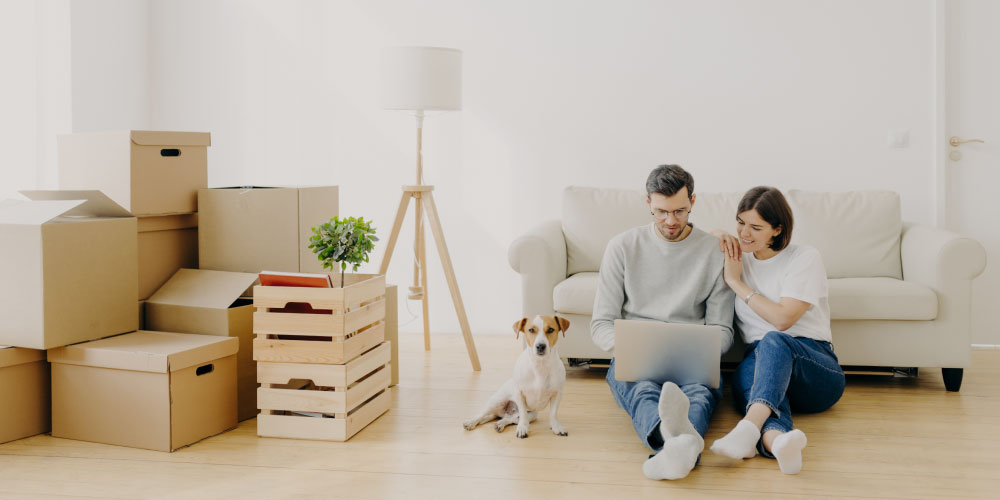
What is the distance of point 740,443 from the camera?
2.19 m

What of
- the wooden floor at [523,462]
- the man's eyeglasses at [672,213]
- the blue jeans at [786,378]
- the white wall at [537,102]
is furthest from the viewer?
the white wall at [537,102]

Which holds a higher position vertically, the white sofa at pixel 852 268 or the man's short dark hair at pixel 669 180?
the man's short dark hair at pixel 669 180

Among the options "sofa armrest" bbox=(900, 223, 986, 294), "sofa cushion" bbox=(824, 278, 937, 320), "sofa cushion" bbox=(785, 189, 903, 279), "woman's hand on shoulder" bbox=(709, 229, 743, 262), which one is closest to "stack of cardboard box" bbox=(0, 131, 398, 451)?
"woman's hand on shoulder" bbox=(709, 229, 743, 262)

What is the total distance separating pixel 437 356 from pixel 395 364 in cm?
54

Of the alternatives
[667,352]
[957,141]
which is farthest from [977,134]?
[667,352]

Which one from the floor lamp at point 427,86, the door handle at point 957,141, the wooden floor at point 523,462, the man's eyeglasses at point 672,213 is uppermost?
the floor lamp at point 427,86

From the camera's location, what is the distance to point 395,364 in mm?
3213

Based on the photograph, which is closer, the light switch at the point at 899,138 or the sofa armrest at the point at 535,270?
the sofa armrest at the point at 535,270

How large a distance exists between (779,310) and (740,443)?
54 cm

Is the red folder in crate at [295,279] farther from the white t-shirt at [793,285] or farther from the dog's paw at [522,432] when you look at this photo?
the white t-shirt at [793,285]

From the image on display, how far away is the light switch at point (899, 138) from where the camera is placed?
12.8 ft

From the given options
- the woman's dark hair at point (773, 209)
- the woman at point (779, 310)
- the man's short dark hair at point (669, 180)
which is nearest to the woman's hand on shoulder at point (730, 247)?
the woman at point (779, 310)

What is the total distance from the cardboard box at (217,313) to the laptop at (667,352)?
4.16 feet

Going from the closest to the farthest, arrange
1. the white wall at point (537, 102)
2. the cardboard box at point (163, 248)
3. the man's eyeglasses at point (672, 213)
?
1. the man's eyeglasses at point (672, 213)
2. the cardboard box at point (163, 248)
3. the white wall at point (537, 102)
